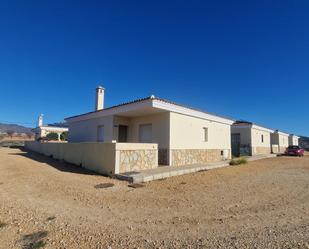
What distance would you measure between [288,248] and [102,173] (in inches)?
326

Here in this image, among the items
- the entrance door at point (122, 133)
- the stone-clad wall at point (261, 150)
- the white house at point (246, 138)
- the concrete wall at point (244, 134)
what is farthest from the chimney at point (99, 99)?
the stone-clad wall at point (261, 150)

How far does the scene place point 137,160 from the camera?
10.6m

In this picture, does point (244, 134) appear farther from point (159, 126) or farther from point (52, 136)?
point (52, 136)

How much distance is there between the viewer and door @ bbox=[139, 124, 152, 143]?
14.1m

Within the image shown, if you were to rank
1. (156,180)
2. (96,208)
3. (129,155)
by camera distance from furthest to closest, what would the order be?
(129,155) < (156,180) < (96,208)

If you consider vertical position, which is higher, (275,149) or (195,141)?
(195,141)

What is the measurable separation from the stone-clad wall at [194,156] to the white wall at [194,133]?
271mm

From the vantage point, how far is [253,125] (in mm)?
24266

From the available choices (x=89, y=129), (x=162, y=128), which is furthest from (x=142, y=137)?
(x=89, y=129)

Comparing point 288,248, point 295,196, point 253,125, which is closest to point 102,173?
point 295,196

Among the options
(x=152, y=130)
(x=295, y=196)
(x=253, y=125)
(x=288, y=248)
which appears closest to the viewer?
(x=288, y=248)

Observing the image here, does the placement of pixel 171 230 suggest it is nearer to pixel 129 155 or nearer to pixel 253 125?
pixel 129 155

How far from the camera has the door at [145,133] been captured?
14102mm

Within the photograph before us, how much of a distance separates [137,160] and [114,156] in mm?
1354
